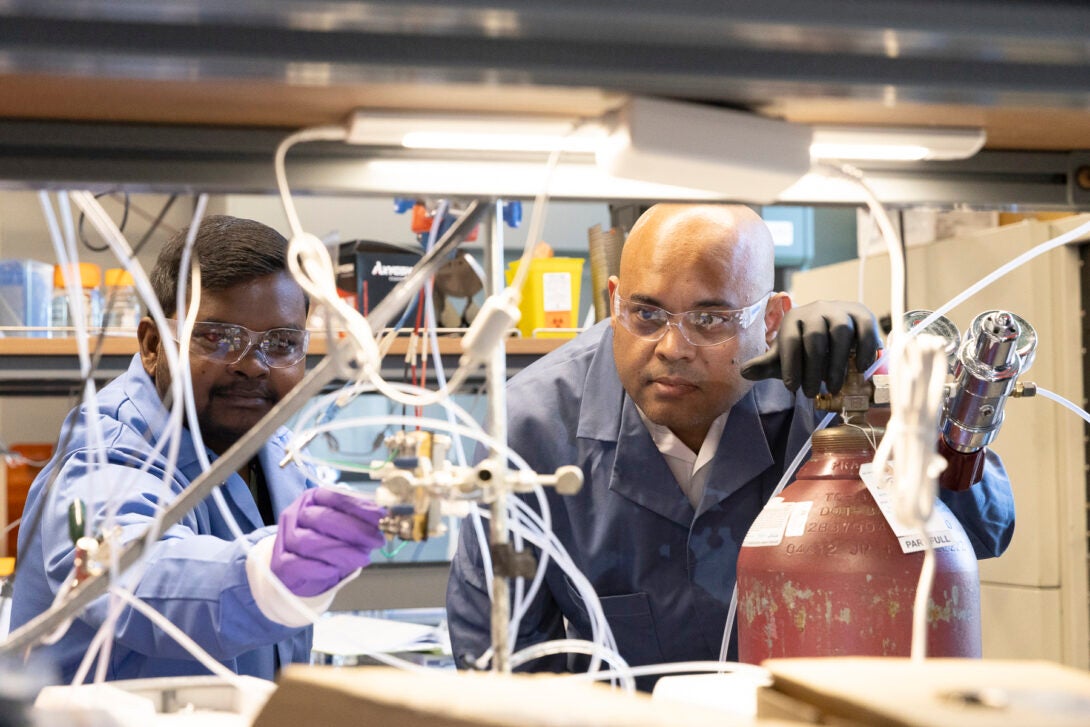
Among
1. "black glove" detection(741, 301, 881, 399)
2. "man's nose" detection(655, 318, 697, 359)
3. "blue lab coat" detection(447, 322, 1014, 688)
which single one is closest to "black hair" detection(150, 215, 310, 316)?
"blue lab coat" detection(447, 322, 1014, 688)

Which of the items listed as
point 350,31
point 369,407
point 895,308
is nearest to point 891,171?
point 895,308

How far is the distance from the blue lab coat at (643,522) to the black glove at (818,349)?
16.7 inches

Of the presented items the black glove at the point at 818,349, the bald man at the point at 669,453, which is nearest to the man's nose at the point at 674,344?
the bald man at the point at 669,453

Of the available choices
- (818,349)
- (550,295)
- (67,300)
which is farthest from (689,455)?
(67,300)

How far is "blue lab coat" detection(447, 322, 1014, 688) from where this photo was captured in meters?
1.48

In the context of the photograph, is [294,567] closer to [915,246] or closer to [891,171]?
[891,171]

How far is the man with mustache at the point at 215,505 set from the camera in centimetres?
111

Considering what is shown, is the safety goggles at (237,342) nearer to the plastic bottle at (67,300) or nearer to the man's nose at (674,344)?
the man's nose at (674,344)

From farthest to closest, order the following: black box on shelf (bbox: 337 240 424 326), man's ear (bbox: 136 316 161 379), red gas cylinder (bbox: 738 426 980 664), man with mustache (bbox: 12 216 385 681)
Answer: black box on shelf (bbox: 337 240 424 326)
man's ear (bbox: 136 316 161 379)
man with mustache (bbox: 12 216 385 681)
red gas cylinder (bbox: 738 426 980 664)

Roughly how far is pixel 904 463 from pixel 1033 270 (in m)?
1.91

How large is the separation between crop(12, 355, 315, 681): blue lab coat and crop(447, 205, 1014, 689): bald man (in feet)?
1.07

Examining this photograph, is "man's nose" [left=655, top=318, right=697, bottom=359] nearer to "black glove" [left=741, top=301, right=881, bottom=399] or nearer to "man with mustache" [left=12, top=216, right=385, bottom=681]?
"black glove" [left=741, top=301, right=881, bottom=399]

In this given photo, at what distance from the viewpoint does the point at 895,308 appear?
0.74 m

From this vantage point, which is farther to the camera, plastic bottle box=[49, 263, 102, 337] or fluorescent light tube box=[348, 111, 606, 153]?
plastic bottle box=[49, 263, 102, 337]
